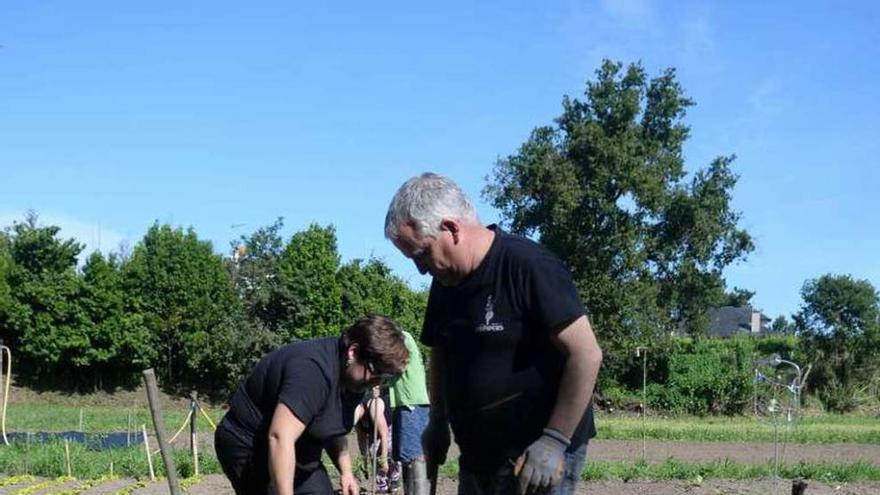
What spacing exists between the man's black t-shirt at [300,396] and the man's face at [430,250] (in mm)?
887

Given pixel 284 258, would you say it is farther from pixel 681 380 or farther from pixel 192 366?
pixel 681 380

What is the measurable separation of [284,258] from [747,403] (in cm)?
1328

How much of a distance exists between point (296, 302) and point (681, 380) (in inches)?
435

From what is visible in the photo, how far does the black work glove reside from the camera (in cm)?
→ 389

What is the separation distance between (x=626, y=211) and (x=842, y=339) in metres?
7.68

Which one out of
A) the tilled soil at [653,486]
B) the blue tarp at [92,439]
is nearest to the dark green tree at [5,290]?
the blue tarp at [92,439]

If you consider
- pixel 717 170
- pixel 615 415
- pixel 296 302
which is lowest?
pixel 615 415

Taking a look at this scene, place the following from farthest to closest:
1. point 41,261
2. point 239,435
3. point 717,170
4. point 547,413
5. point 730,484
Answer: point 717,170, point 41,261, point 730,484, point 239,435, point 547,413

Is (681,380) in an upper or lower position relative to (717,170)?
lower

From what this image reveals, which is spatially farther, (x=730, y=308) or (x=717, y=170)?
(x=730, y=308)

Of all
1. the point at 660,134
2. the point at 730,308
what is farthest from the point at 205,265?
the point at 730,308

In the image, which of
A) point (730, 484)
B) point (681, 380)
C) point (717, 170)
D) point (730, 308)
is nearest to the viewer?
point (730, 484)

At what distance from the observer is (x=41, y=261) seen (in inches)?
1176

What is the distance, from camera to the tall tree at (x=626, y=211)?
115ft
